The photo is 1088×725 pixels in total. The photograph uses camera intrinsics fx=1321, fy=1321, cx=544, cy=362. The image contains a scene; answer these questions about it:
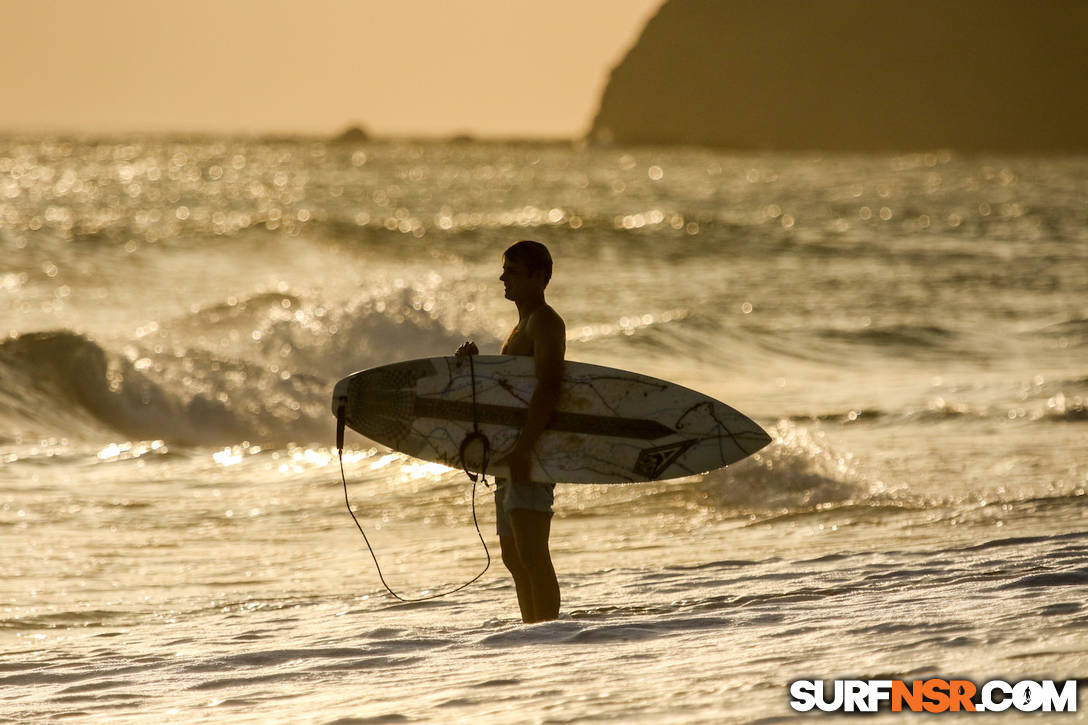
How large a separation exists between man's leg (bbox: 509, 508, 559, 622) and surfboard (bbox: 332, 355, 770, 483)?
240 millimetres

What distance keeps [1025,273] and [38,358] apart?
1788 cm

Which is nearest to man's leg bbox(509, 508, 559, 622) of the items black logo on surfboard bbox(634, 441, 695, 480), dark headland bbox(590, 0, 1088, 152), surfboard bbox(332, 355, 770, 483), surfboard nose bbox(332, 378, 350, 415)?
surfboard bbox(332, 355, 770, 483)

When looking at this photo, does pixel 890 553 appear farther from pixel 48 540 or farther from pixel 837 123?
pixel 837 123

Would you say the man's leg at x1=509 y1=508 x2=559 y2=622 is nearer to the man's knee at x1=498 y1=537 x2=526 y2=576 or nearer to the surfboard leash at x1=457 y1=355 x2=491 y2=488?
the man's knee at x1=498 y1=537 x2=526 y2=576

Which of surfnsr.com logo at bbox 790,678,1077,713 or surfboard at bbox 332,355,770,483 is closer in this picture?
surfnsr.com logo at bbox 790,678,1077,713

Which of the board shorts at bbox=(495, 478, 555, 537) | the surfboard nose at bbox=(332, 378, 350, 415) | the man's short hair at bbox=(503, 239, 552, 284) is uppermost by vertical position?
the man's short hair at bbox=(503, 239, 552, 284)

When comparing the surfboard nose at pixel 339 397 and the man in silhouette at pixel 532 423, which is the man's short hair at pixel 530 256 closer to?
the man in silhouette at pixel 532 423

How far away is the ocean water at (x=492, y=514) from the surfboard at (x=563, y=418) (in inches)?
23.1

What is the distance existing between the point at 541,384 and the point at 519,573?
709mm

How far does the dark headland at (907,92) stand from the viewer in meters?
185

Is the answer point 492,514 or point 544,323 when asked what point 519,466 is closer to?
point 544,323

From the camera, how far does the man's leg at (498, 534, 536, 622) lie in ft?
15.6

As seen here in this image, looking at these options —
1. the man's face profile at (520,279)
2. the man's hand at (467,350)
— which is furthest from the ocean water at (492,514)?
the man's face profile at (520,279)

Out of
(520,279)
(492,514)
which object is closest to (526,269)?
(520,279)
